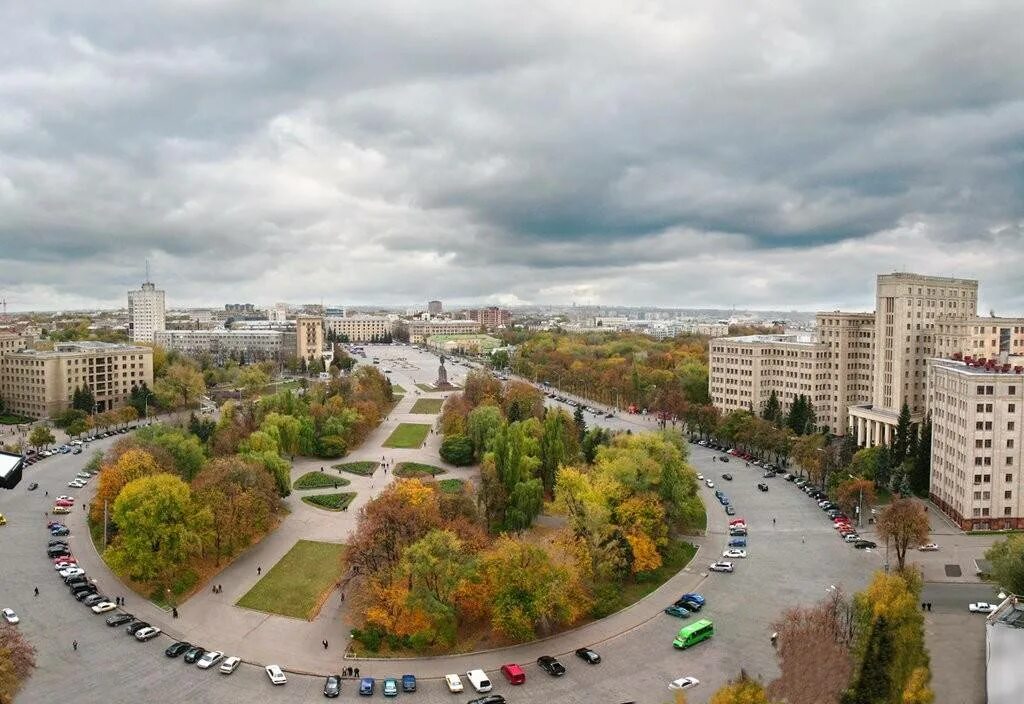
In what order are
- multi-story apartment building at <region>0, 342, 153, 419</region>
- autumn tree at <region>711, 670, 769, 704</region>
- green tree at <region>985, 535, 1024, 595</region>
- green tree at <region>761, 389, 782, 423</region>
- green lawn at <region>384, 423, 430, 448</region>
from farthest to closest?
1. multi-story apartment building at <region>0, 342, 153, 419</region>
2. green tree at <region>761, 389, 782, 423</region>
3. green lawn at <region>384, 423, 430, 448</region>
4. green tree at <region>985, 535, 1024, 595</region>
5. autumn tree at <region>711, 670, 769, 704</region>

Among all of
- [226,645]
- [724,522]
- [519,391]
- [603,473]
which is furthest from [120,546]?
[519,391]

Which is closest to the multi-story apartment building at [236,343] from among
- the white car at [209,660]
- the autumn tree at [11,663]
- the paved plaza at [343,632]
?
the paved plaza at [343,632]

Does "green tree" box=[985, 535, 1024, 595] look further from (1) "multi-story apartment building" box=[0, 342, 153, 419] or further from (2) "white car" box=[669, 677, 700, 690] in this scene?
(1) "multi-story apartment building" box=[0, 342, 153, 419]

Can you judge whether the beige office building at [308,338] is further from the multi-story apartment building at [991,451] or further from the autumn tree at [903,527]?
the autumn tree at [903,527]

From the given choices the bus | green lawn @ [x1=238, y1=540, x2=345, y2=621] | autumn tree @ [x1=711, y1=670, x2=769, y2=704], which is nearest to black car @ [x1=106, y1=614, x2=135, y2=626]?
green lawn @ [x1=238, y1=540, x2=345, y2=621]

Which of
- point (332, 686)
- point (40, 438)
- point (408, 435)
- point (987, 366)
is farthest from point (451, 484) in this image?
point (40, 438)
